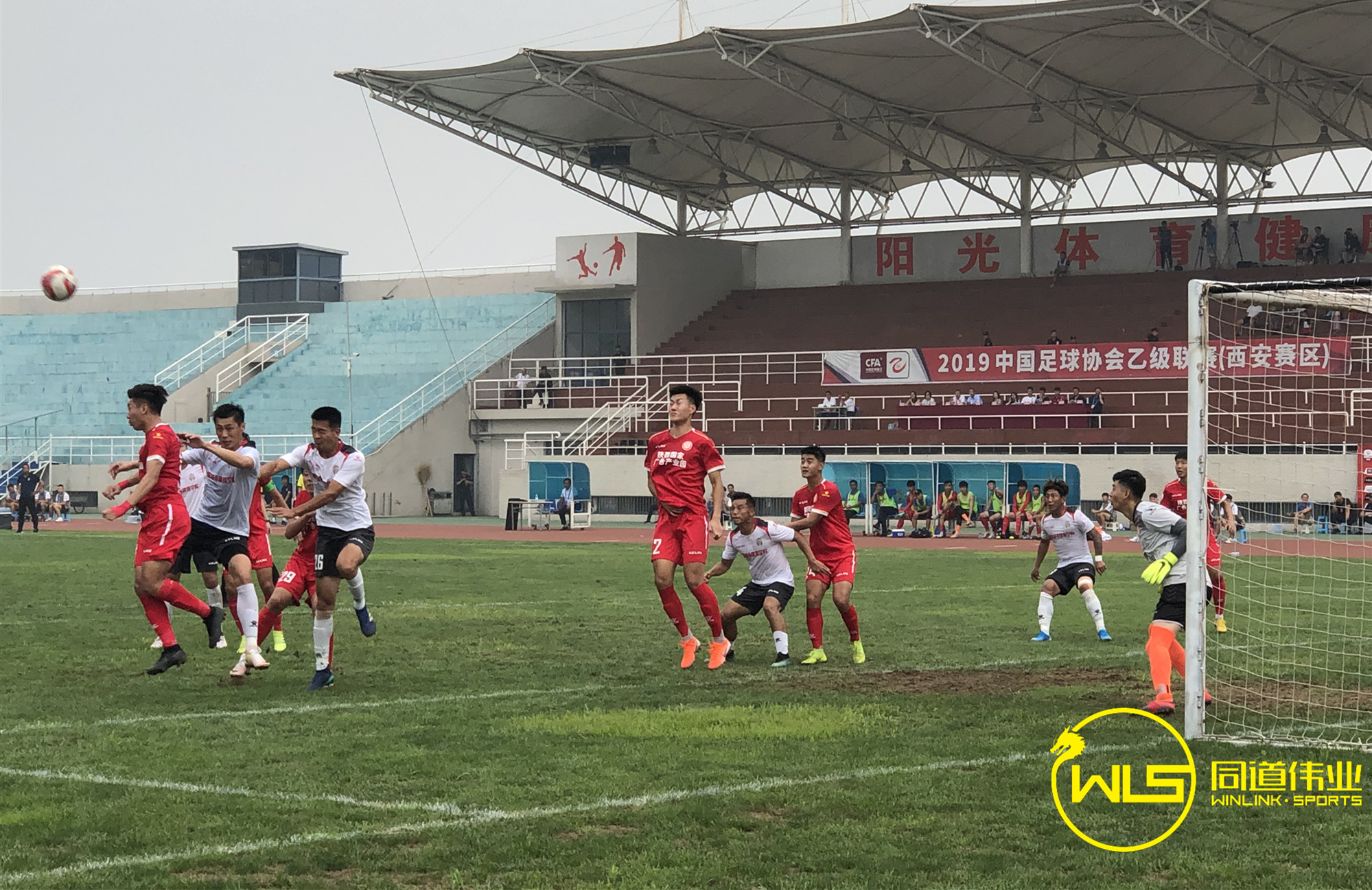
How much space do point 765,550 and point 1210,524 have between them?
3.60 metres

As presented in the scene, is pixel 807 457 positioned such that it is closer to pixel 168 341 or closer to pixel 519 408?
pixel 519 408

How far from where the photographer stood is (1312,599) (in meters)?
20.2

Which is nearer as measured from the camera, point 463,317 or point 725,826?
point 725,826

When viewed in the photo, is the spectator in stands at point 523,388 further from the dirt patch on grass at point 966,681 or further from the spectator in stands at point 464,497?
the dirt patch on grass at point 966,681

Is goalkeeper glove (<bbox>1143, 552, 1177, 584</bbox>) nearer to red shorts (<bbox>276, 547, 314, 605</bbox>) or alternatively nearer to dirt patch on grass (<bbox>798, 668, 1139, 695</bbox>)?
dirt patch on grass (<bbox>798, 668, 1139, 695</bbox>)

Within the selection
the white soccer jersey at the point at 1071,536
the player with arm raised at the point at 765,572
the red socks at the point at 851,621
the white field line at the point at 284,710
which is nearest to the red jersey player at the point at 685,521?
the player with arm raised at the point at 765,572

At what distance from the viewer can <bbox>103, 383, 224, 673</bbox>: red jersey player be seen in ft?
39.3

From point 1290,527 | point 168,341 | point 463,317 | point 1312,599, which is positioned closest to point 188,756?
point 1312,599

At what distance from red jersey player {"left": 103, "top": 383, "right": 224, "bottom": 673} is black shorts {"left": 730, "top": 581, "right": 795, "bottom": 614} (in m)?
4.41

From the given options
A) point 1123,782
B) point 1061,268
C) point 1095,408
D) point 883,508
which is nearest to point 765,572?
point 1123,782

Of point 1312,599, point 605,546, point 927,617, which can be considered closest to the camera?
point 927,617

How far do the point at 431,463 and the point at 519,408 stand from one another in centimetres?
339

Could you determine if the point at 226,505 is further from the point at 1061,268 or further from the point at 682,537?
the point at 1061,268

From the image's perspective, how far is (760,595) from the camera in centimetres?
1347
